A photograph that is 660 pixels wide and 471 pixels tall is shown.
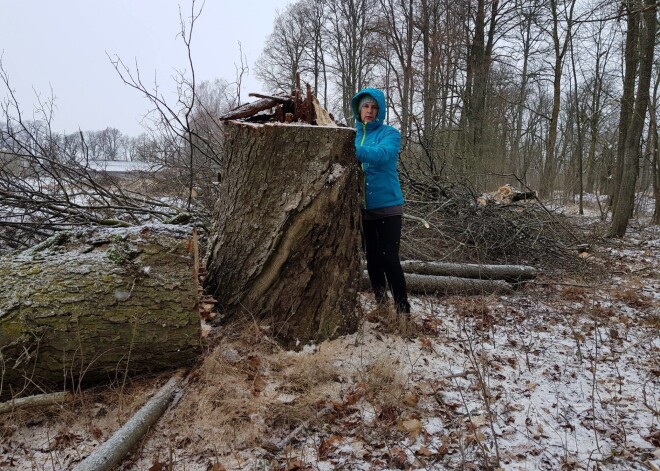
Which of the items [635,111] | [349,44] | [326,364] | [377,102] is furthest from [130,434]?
[349,44]

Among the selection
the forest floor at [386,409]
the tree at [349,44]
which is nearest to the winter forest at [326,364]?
the forest floor at [386,409]

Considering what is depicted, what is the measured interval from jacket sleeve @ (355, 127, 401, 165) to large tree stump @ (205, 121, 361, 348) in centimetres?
8

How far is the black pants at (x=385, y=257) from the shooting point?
11.3ft

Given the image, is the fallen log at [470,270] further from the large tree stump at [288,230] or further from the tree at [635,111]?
the tree at [635,111]

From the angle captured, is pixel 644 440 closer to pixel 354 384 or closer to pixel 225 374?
pixel 354 384

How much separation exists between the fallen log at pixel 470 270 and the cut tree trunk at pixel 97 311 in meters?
2.85

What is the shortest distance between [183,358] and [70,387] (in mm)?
654

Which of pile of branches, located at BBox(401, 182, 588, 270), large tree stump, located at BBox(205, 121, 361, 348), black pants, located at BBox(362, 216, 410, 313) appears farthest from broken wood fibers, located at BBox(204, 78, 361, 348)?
pile of branches, located at BBox(401, 182, 588, 270)

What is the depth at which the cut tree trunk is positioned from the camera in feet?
7.70

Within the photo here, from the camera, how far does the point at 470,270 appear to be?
196 inches

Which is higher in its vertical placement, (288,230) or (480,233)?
(288,230)

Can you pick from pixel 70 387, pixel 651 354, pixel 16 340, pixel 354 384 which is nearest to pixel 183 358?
pixel 70 387

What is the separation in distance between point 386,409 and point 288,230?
1.35m

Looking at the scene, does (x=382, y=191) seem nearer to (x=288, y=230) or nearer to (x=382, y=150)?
(x=382, y=150)
